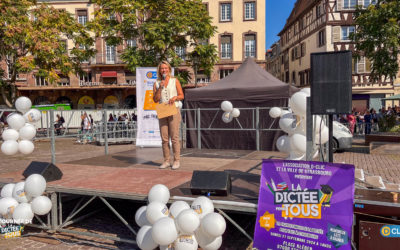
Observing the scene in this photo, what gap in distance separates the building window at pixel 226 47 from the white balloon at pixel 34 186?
31.4 m

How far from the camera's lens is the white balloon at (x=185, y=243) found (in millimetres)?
3371

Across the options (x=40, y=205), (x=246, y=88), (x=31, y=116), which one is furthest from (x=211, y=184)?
Answer: (x=246, y=88)

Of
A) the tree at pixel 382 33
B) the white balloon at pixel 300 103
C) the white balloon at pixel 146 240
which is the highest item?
the tree at pixel 382 33

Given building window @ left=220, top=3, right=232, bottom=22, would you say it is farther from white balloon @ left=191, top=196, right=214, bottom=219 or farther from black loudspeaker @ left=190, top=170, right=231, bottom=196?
white balloon @ left=191, top=196, right=214, bottom=219

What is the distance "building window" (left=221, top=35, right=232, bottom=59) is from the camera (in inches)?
1355

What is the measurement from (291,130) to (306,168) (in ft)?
4.25

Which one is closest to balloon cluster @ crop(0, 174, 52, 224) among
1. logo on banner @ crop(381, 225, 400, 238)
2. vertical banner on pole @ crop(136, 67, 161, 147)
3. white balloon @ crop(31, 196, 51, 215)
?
white balloon @ crop(31, 196, 51, 215)

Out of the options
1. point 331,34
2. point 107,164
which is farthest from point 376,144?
point 331,34

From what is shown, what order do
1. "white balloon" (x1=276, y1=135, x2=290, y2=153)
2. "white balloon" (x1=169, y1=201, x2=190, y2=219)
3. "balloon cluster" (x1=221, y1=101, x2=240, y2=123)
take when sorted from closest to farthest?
1. "white balloon" (x1=169, y1=201, x2=190, y2=219)
2. "white balloon" (x1=276, y1=135, x2=290, y2=153)
3. "balloon cluster" (x1=221, y1=101, x2=240, y2=123)

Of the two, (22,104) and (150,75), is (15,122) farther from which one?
(150,75)

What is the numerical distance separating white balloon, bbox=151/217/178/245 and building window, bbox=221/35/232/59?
106 ft

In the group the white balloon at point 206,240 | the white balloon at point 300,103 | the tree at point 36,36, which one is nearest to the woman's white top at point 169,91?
the white balloon at point 300,103

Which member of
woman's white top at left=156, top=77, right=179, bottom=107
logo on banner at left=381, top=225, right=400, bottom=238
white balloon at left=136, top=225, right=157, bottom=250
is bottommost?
white balloon at left=136, top=225, right=157, bottom=250

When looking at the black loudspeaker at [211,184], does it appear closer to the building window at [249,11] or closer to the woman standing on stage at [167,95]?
the woman standing on stage at [167,95]
